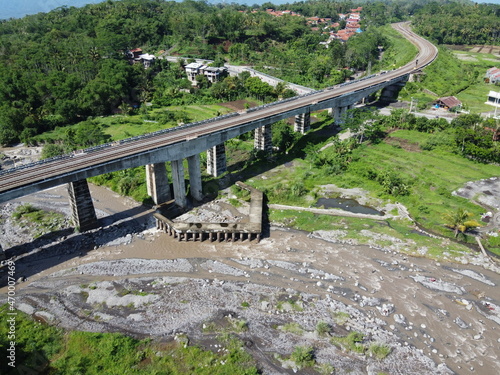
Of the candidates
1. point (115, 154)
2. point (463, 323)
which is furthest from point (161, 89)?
point (463, 323)

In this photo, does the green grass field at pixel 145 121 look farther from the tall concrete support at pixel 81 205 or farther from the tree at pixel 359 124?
the tall concrete support at pixel 81 205

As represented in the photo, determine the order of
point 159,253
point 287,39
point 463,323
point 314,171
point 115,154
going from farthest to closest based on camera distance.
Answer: point 287,39
point 314,171
point 115,154
point 159,253
point 463,323

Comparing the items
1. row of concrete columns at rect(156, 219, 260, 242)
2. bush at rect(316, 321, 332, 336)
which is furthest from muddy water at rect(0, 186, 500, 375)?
bush at rect(316, 321, 332, 336)

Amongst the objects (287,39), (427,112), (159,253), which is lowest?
(159,253)

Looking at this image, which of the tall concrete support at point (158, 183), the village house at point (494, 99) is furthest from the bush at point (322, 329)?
the village house at point (494, 99)

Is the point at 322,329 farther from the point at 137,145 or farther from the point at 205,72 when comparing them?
the point at 205,72

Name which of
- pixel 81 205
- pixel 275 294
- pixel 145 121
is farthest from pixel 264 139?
pixel 275 294

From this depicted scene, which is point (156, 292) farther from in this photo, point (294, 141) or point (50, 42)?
point (50, 42)
